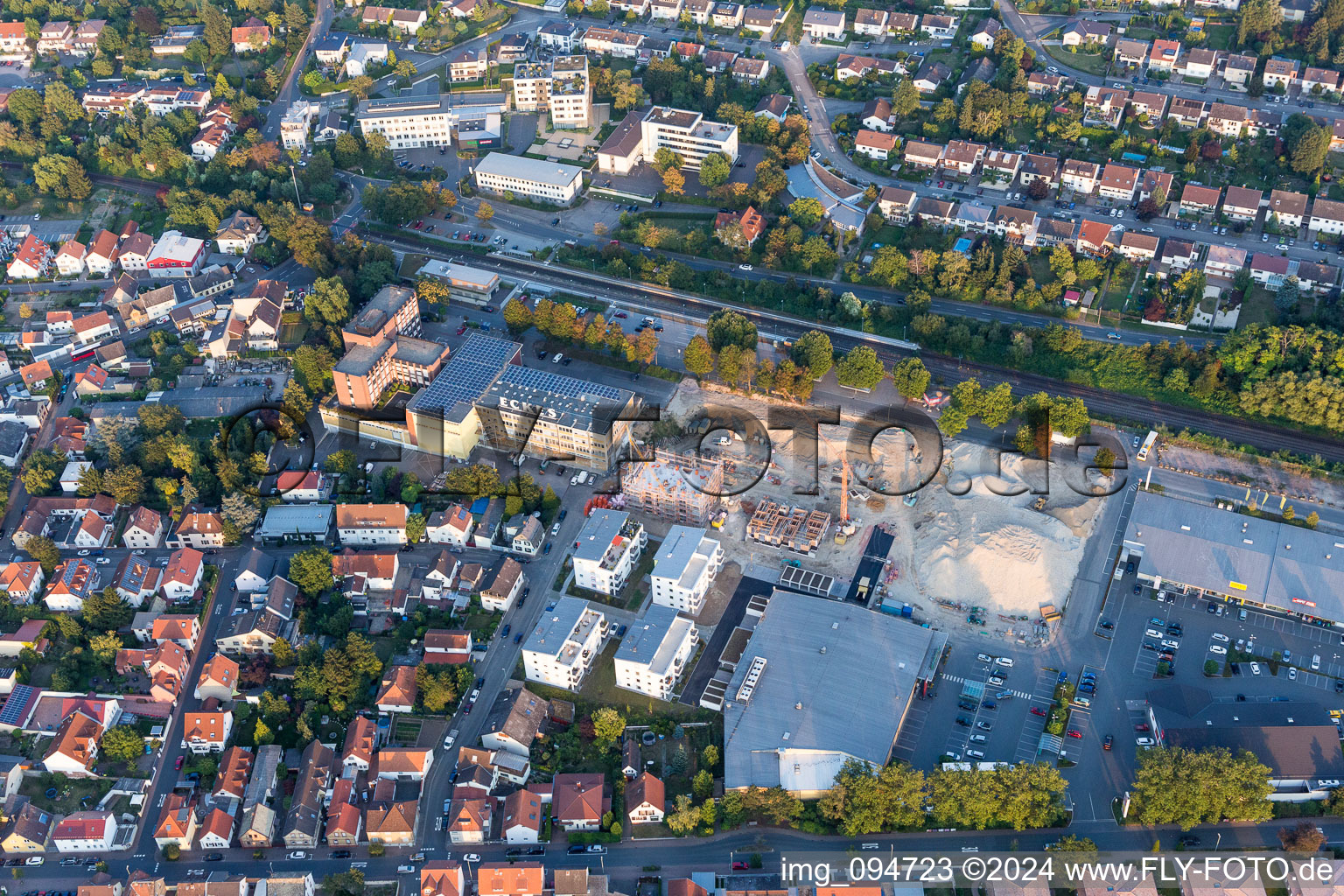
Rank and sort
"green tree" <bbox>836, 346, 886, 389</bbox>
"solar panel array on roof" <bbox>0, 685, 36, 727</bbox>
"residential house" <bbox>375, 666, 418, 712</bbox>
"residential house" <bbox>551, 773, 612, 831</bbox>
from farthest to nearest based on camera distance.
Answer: "green tree" <bbox>836, 346, 886, 389</bbox>, "residential house" <bbox>375, 666, 418, 712</bbox>, "solar panel array on roof" <bbox>0, 685, 36, 727</bbox>, "residential house" <bbox>551, 773, 612, 831</bbox>

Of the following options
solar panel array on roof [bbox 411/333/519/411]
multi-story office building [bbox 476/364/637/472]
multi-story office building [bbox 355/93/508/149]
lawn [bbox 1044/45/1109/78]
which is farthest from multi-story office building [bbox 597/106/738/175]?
lawn [bbox 1044/45/1109/78]

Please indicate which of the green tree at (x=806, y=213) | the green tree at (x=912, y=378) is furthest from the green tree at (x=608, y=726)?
the green tree at (x=806, y=213)

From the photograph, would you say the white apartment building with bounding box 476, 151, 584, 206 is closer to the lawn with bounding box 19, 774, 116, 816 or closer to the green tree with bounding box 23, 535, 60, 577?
the green tree with bounding box 23, 535, 60, 577

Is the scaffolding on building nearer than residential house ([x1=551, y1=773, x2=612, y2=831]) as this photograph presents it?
No

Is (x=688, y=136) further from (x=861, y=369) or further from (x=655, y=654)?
(x=655, y=654)

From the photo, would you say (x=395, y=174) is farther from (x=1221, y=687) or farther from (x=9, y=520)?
(x=1221, y=687)

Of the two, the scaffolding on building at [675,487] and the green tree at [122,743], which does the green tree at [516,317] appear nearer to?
the scaffolding on building at [675,487]
